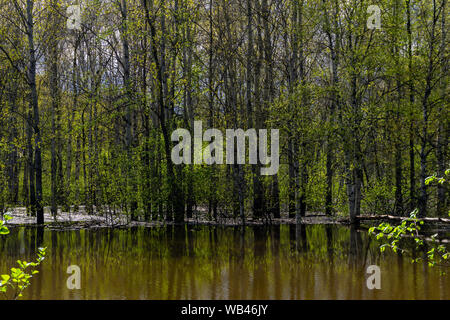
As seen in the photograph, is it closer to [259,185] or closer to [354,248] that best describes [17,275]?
[354,248]

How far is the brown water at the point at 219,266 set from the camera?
7.36 meters

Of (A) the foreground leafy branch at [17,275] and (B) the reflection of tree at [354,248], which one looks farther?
(B) the reflection of tree at [354,248]

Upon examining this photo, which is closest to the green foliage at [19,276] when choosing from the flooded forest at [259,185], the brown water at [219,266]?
the brown water at [219,266]

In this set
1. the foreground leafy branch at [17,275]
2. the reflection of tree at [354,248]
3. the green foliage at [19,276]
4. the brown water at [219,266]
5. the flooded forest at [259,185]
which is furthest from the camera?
the reflection of tree at [354,248]

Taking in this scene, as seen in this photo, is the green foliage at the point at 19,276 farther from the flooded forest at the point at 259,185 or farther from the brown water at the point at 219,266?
the flooded forest at the point at 259,185

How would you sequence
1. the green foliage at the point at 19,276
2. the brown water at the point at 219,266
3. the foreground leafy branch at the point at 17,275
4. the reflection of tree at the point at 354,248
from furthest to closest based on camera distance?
1. the reflection of tree at the point at 354,248
2. the brown water at the point at 219,266
3. the green foliage at the point at 19,276
4. the foreground leafy branch at the point at 17,275

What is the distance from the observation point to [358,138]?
15.9 metres

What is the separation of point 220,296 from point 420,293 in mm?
3536

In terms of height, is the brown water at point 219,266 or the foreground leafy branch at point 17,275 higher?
the foreground leafy branch at point 17,275

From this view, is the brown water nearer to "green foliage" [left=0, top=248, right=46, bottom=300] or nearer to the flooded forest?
the flooded forest

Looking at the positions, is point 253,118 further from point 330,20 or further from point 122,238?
point 122,238

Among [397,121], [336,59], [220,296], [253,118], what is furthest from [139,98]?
[220,296]
